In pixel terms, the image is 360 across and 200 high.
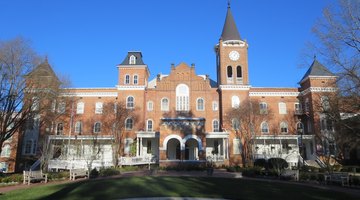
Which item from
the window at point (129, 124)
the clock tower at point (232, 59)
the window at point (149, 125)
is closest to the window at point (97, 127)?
the window at point (129, 124)

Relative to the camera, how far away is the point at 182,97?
4416 centimetres

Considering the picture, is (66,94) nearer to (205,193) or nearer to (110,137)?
(110,137)

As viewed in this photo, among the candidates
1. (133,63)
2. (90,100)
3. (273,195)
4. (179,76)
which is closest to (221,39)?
(179,76)

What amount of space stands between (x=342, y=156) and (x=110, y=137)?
29.9 metres

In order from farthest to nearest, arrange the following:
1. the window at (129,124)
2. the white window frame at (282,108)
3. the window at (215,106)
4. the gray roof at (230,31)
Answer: the gray roof at (230,31), the white window frame at (282,108), the window at (215,106), the window at (129,124)

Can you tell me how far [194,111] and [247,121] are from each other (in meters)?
8.19

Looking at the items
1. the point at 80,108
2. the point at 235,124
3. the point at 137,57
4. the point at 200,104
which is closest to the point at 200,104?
the point at 200,104

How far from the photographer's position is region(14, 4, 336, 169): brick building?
40.3 metres

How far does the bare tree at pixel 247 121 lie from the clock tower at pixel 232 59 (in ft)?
16.1

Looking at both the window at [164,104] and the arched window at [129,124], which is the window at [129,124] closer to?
the arched window at [129,124]

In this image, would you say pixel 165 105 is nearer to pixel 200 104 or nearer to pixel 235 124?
pixel 200 104

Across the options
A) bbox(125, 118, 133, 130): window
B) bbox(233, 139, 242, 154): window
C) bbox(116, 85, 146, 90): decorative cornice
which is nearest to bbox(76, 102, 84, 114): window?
bbox(116, 85, 146, 90): decorative cornice

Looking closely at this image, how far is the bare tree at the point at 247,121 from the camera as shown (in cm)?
3781

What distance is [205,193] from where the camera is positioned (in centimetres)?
1464
